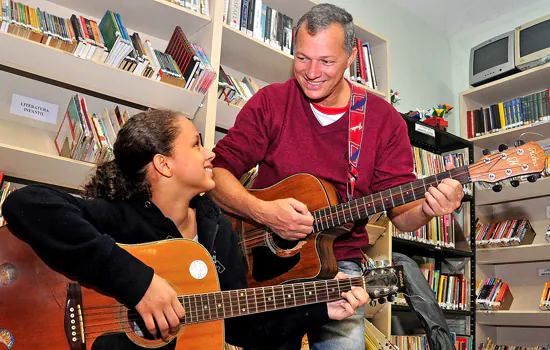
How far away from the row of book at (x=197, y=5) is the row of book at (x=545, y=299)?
3134 millimetres

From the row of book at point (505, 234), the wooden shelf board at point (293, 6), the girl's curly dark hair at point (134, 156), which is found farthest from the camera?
the row of book at point (505, 234)

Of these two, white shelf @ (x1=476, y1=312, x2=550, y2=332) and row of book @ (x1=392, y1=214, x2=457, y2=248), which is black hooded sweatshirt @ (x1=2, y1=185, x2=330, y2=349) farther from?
white shelf @ (x1=476, y1=312, x2=550, y2=332)

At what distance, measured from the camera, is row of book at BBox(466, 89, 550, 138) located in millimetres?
4195

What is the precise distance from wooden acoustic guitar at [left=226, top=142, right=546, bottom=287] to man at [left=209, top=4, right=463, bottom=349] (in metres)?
0.08

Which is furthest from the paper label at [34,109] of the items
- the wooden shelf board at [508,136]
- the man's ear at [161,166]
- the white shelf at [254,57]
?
the wooden shelf board at [508,136]

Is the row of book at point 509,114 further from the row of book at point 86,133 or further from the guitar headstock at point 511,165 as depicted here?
the row of book at point 86,133

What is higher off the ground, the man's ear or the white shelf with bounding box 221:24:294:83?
the white shelf with bounding box 221:24:294:83

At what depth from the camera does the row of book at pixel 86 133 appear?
7.60ft

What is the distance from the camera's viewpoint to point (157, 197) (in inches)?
68.2

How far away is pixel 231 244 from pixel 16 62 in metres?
1.30

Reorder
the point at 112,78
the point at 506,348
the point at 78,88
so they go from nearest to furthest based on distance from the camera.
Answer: the point at 112,78 < the point at 78,88 < the point at 506,348

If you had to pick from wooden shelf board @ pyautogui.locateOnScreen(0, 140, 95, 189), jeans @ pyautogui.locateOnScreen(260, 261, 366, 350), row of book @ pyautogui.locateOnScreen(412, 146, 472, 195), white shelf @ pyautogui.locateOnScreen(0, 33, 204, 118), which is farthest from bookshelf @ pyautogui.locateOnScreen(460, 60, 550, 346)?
wooden shelf board @ pyautogui.locateOnScreen(0, 140, 95, 189)

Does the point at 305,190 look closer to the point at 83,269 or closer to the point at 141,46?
the point at 83,269

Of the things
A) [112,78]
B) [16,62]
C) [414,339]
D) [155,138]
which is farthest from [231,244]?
[414,339]
